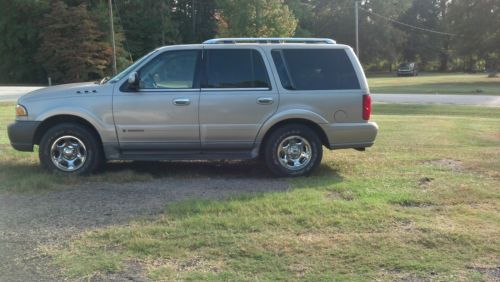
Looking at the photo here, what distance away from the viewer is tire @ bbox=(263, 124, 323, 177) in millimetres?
7508

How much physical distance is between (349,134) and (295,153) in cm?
80

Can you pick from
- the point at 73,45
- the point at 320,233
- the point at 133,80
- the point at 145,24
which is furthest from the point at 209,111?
the point at 145,24

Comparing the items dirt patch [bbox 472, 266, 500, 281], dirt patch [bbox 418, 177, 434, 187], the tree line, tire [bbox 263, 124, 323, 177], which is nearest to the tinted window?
tire [bbox 263, 124, 323, 177]

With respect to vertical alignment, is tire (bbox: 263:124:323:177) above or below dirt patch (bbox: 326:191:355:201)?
above

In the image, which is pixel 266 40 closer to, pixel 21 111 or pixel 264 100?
pixel 264 100

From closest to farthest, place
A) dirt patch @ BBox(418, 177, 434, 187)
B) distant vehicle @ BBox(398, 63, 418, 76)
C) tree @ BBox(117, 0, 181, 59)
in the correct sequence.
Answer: dirt patch @ BBox(418, 177, 434, 187), tree @ BBox(117, 0, 181, 59), distant vehicle @ BBox(398, 63, 418, 76)

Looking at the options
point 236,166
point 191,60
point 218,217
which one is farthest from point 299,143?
point 218,217

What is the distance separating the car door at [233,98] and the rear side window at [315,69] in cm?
27

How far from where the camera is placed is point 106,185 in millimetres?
6973

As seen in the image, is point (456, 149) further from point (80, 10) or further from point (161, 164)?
point (80, 10)

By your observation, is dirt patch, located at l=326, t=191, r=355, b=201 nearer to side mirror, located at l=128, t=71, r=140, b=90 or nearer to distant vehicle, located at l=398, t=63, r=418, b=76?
side mirror, located at l=128, t=71, r=140, b=90

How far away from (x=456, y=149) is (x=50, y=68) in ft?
180

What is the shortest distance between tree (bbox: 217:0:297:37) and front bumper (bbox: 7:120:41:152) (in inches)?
1541

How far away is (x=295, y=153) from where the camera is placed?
7621 mm
